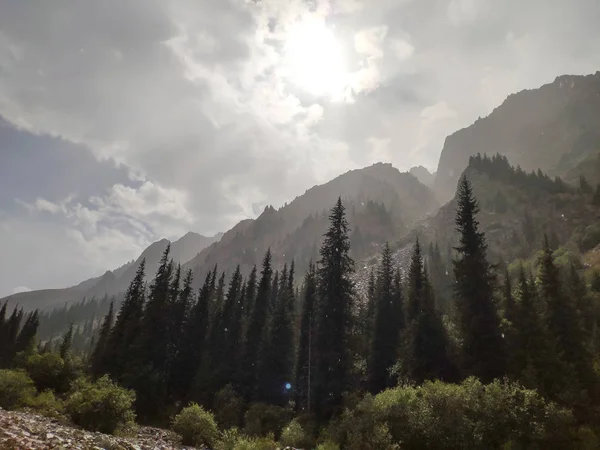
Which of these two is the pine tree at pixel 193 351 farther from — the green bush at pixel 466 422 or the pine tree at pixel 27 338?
the pine tree at pixel 27 338

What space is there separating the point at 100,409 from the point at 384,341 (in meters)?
39.4

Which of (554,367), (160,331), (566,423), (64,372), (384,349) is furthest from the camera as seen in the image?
(160,331)

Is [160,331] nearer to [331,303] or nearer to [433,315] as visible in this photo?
[331,303]

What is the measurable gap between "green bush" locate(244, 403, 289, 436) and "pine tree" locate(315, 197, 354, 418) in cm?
485

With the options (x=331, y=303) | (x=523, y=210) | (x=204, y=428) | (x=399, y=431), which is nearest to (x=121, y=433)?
(x=204, y=428)

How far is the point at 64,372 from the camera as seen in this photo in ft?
142

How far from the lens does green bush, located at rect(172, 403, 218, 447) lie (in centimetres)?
2439

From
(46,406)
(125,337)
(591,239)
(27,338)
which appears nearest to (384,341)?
(125,337)

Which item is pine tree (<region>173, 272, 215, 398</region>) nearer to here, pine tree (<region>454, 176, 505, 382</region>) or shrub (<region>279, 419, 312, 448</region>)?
shrub (<region>279, 419, 312, 448</region>)

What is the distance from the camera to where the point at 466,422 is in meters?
18.3

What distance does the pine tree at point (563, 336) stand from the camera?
30198 mm

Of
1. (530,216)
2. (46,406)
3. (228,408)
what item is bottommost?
(228,408)

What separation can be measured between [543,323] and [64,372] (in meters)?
52.8

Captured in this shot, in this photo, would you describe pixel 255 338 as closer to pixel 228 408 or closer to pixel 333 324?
pixel 228 408
